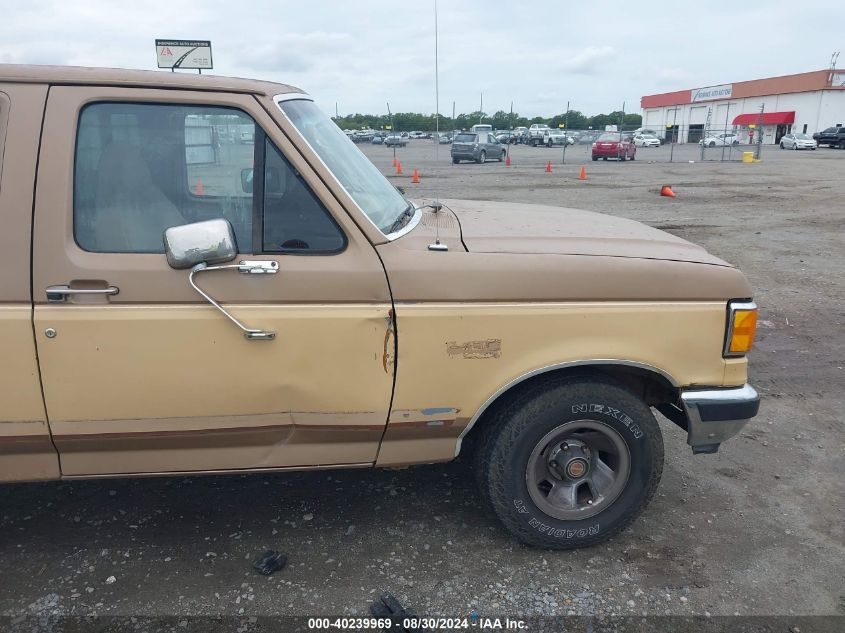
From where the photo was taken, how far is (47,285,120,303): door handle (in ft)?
8.35

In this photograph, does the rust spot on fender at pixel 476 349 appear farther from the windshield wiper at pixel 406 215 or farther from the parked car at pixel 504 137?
the parked car at pixel 504 137

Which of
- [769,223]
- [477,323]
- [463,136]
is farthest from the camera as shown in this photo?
[463,136]

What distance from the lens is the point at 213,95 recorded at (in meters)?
2.70

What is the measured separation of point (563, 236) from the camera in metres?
3.18

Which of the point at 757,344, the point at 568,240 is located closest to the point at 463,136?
the point at 757,344

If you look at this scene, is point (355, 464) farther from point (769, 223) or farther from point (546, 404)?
point (769, 223)

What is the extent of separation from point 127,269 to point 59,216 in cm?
33

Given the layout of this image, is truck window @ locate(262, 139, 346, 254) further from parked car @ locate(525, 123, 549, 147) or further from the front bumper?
parked car @ locate(525, 123, 549, 147)

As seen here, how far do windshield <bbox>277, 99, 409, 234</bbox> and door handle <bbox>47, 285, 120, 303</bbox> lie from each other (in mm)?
986

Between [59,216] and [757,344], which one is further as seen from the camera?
[757,344]

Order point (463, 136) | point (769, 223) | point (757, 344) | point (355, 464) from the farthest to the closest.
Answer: point (463, 136) → point (769, 223) → point (757, 344) → point (355, 464)

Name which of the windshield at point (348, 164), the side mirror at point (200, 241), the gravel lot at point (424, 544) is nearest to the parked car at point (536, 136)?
the gravel lot at point (424, 544)

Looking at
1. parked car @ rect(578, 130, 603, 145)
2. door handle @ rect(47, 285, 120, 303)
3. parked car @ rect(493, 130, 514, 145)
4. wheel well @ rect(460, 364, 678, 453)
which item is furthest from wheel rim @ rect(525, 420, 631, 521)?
parked car @ rect(578, 130, 603, 145)

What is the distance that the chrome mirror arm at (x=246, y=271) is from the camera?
2.58 m
